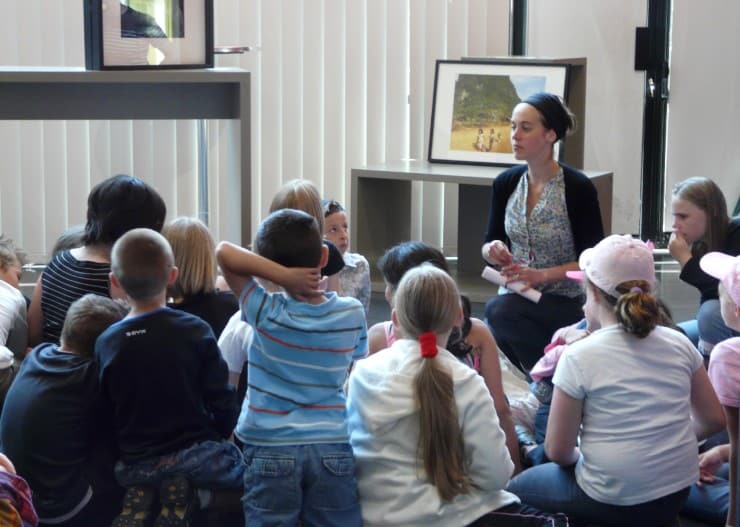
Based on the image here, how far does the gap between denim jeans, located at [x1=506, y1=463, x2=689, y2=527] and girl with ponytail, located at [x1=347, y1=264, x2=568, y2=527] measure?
291 millimetres

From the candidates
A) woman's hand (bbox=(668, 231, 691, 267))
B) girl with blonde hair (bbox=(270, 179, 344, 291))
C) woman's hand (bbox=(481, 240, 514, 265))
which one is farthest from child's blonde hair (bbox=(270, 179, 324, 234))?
woman's hand (bbox=(668, 231, 691, 267))

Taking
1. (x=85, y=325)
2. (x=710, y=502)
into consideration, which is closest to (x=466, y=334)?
(x=710, y=502)

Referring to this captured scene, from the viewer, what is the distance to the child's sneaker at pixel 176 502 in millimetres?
2457

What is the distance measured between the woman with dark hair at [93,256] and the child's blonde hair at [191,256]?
205mm

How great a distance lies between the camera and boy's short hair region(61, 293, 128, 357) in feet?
8.23

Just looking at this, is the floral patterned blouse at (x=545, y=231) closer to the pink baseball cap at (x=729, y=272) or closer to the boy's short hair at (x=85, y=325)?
the pink baseball cap at (x=729, y=272)

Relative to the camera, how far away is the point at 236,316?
277 centimetres

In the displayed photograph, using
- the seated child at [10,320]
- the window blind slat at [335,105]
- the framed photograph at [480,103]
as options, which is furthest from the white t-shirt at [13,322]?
the window blind slat at [335,105]

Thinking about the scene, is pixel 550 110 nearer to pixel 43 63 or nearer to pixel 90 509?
pixel 90 509

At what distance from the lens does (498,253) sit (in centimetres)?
356

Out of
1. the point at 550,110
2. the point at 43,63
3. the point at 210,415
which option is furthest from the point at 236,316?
the point at 43,63

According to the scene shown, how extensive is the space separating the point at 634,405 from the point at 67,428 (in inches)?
48.6

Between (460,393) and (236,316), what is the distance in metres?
0.69

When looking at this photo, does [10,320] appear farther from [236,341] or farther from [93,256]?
[236,341]
